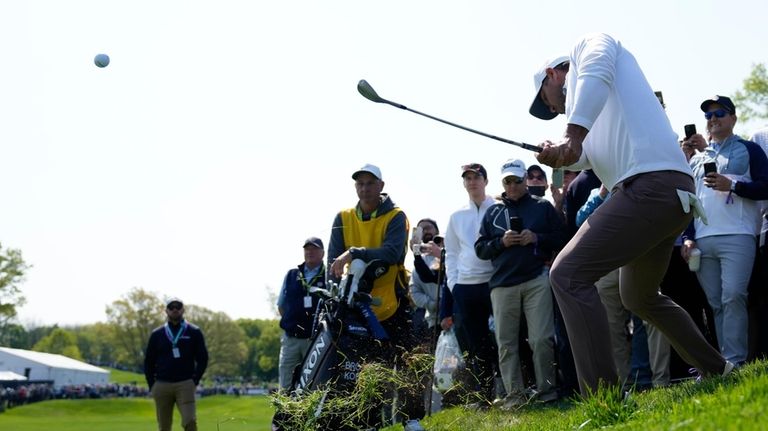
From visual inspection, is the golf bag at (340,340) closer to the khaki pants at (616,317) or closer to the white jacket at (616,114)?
the khaki pants at (616,317)

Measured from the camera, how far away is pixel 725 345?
25.2ft

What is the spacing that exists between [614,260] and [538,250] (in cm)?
399

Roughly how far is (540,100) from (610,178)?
84 cm

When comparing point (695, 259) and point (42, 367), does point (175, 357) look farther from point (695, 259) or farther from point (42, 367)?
point (42, 367)

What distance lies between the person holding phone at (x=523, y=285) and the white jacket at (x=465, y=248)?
590 millimetres

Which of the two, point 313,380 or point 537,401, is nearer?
point 313,380

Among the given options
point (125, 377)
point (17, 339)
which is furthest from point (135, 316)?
point (17, 339)

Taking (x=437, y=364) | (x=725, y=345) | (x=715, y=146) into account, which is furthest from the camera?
(x=437, y=364)

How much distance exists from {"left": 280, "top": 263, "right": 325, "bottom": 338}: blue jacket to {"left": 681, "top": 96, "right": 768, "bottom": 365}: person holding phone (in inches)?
235

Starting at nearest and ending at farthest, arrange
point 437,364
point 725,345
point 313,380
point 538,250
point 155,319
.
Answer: point 313,380
point 725,345
point 538,250
point 437,364
point 155,319

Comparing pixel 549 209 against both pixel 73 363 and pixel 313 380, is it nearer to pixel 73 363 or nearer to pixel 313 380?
pixel 313 380

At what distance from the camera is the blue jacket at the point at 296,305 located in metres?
12.9

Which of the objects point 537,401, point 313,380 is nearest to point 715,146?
point 537,401

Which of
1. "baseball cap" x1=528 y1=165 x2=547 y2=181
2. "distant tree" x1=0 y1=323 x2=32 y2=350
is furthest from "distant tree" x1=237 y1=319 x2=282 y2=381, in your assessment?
"baseball cap" x1=528 y1=165 x2=547 y2=181
